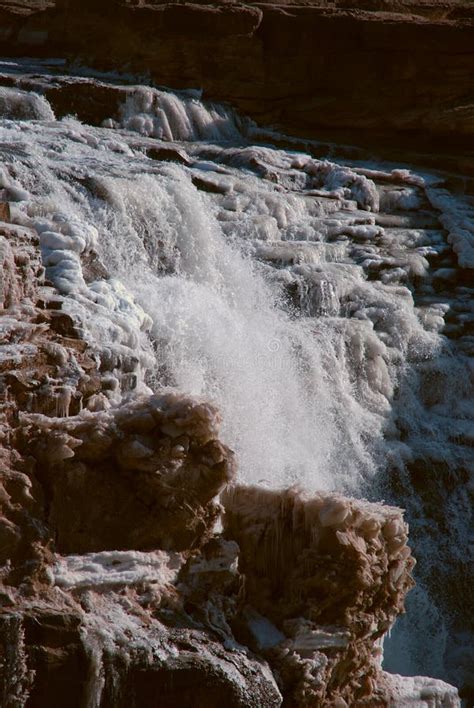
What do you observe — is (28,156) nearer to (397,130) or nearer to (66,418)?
(66,418)

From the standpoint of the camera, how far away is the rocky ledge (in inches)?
205

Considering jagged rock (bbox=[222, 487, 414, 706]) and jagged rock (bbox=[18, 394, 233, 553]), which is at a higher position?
jagged rock (bbox=[18, 394, 233, 553])

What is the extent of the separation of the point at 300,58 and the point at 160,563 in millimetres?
12925

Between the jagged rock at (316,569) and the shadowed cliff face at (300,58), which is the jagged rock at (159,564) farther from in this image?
the shadowed cliff face at (300,58)

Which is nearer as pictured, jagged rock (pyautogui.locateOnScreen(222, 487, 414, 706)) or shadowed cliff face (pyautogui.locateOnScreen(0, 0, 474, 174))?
jagged rock (pyautogui.locateOnScreen(222, 487, 414, 706))

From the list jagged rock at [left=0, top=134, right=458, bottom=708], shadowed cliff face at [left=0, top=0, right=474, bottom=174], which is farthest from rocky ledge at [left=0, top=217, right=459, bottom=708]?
shadowed cliff face at [left=0, top=0, right=474, bottom=174]

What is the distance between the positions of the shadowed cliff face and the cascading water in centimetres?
244

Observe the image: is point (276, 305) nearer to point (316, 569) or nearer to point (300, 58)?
point (316, 569)

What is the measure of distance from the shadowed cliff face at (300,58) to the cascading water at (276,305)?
2441mm

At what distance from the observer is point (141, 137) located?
49.9ft

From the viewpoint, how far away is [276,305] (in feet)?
39.4

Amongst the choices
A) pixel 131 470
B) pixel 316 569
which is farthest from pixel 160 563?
pixel 316 569

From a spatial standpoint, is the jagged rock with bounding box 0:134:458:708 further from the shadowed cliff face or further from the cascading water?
the shadowed cliff face

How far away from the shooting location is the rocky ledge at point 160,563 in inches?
205
